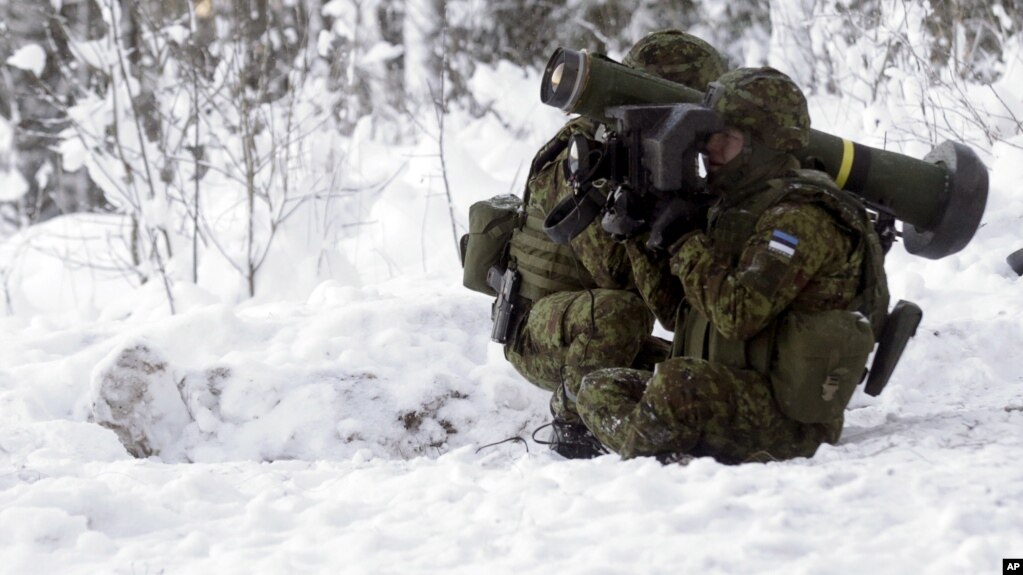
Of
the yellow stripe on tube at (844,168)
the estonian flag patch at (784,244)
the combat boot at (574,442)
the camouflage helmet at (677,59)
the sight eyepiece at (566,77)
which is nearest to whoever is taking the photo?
the estonian flag patch at (784,244)

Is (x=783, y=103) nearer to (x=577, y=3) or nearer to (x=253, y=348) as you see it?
(x=253, y=348)

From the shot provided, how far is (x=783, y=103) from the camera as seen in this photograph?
2596mm

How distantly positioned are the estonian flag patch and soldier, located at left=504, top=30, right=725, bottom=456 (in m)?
0.79

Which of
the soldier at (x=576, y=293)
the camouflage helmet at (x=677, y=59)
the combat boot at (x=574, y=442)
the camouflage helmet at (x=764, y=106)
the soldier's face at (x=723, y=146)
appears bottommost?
the combat boot at (x=574, y=442)

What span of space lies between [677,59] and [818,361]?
1.23 metres

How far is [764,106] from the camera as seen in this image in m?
2.59

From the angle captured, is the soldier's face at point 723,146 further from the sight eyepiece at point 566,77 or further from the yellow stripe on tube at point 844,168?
the yellow stripe on tube at point 844,168

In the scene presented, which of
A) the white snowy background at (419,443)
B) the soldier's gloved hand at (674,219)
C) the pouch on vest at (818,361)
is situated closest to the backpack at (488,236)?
the white snowy background at (419,443)

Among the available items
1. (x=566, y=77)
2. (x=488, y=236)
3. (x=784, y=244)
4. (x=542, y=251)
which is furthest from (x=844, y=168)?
(x=488, y=236)

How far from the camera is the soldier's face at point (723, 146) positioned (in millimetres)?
2604

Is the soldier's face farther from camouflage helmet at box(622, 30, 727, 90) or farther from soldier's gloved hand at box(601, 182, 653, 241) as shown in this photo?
camouflage helmet at box(622, 30, 727, 90)

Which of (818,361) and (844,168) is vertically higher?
(844,168)

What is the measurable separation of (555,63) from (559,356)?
3.23 ft

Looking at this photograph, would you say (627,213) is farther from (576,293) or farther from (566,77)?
(576,293)
